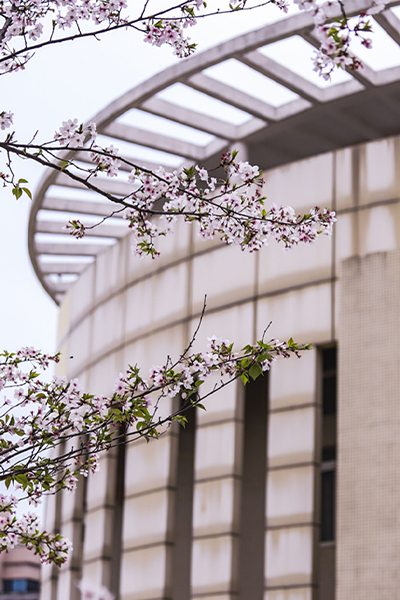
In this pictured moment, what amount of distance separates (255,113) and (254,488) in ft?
22.4

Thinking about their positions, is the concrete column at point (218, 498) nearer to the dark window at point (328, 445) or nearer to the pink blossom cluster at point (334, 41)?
the dark window at point (328, 445)

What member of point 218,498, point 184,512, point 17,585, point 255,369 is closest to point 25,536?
point 255,369

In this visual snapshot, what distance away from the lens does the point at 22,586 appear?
51188 mm

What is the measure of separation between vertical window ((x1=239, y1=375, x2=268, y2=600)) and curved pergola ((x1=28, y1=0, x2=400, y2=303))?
4.50m

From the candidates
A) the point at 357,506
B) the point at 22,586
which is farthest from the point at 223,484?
the point at 22,586

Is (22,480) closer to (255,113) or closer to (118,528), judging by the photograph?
(255,113)

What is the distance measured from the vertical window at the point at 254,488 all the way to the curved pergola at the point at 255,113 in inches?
177

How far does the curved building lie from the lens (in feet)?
43.0

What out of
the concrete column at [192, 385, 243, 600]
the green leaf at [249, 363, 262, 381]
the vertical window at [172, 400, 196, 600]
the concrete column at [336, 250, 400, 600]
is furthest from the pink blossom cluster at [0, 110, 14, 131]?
the vertical window at [172, 400, 196, 600]

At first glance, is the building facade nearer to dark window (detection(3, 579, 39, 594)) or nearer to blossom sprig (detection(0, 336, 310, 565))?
blossom sprig (detection(0, 336, 310, 565))

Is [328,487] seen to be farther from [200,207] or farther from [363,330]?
[200,207]

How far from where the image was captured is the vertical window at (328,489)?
14.7 meters

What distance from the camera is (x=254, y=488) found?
17.1 metres

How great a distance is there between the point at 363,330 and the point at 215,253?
11.9 ft
